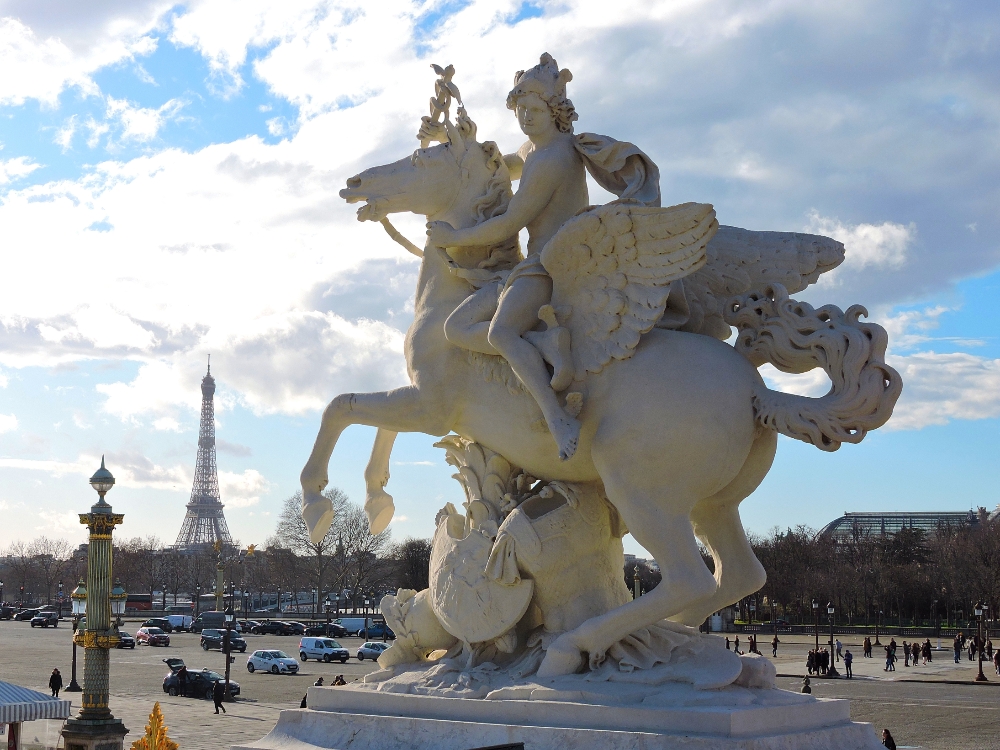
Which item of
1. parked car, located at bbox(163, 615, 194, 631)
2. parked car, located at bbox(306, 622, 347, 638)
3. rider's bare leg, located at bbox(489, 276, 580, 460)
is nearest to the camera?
rider's bare leg, located at bbox(489, 276, 580, 460)

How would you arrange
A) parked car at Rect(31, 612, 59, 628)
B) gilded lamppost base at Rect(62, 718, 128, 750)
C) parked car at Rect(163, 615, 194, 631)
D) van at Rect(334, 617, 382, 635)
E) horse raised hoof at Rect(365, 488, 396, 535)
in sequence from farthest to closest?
parked car at Rect(31, 612, 59, 628)
parked car at Rect(163, 615, 194, 631)
van at Rect(334, 617, 382, 635)
gilded lamppost base at Rect(62, 718, 128, 750)
horse raised hoof at Rect(365, 488, 396, 535)

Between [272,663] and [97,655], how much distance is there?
1676 cm

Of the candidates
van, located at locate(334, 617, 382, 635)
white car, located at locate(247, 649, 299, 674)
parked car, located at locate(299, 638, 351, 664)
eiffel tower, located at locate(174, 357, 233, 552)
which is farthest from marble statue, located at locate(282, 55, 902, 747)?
eiffel tower, located at locate(174, 357, 233, 552)

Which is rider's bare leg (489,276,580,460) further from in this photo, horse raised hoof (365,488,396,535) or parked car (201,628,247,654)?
parked car (201,628,247,654)

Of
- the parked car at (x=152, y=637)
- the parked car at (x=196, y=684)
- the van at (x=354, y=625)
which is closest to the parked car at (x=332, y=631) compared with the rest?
the van at (x=354, y=625)

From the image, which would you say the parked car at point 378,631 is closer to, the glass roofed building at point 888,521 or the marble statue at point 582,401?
the marble statue at point 582,401

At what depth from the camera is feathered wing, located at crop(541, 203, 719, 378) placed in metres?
6.27

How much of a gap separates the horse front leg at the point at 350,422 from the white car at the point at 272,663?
1036 inches

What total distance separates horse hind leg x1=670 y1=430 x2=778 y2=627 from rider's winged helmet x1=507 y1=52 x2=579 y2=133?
2474 millimetres

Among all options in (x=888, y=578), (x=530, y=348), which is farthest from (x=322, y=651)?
(x=888, y=578)

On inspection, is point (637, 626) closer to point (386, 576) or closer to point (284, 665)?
point (284, 665)

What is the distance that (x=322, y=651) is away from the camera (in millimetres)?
34844

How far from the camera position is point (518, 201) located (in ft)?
23.0

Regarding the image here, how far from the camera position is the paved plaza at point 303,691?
18.5m
